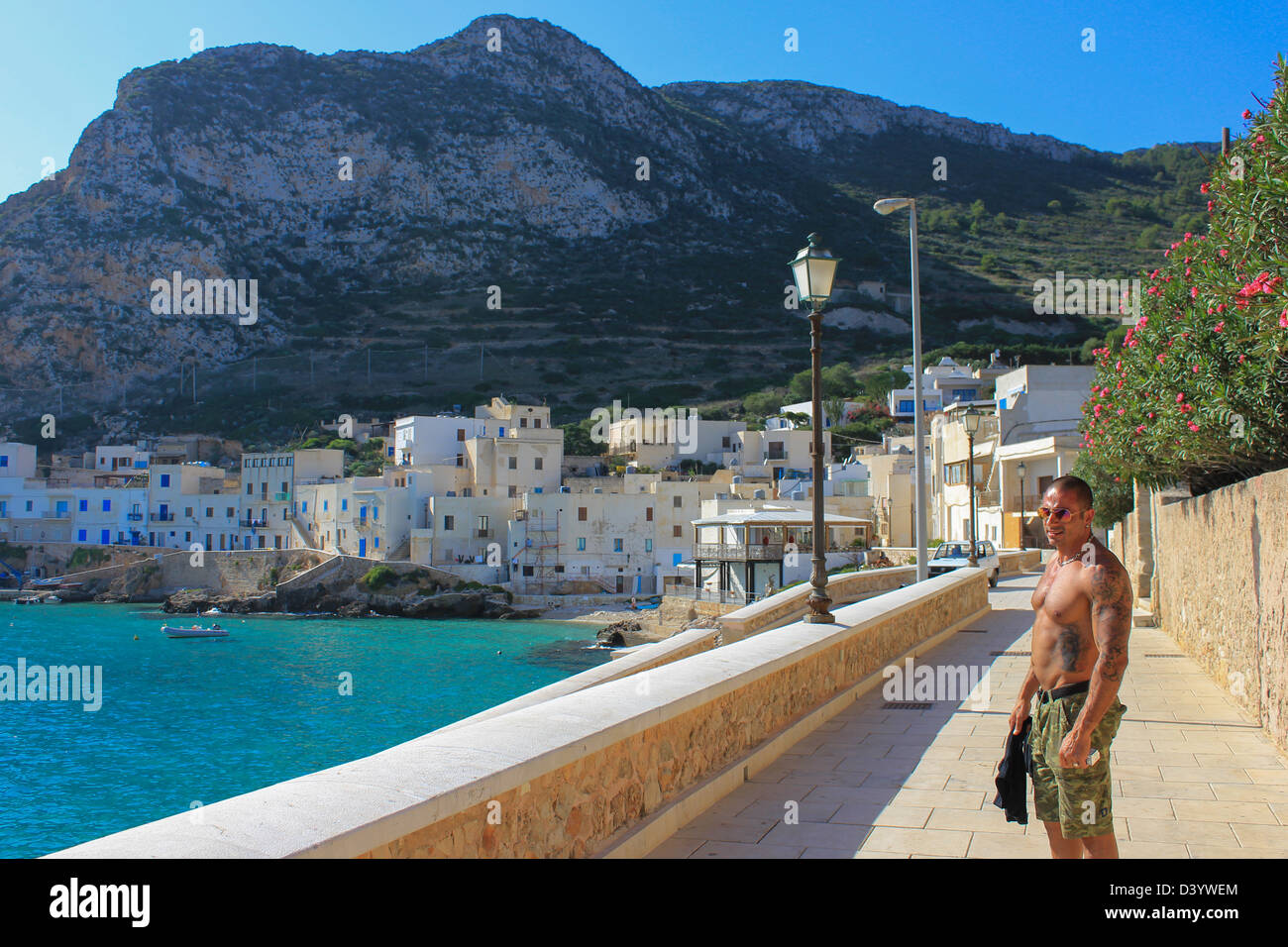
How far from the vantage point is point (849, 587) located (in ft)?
69.4

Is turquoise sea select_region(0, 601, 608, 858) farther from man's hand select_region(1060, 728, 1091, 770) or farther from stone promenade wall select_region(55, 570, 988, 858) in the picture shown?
man's hand select_region(1060, 728, 1091, 770)

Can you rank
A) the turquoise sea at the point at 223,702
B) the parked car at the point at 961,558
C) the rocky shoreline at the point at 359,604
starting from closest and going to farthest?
the turquoise sea at the point at 223,702, the parked car at the point at 961,558, the rocky shoreline at the point at 359,604

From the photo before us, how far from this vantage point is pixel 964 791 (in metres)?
6.06

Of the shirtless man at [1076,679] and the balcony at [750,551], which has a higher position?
the shirtless man at [1076,679]

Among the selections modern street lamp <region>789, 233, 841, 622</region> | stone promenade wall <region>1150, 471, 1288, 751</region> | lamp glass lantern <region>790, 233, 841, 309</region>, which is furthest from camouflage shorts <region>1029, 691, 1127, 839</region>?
lamp glass lantern <region>790, 233, 841, 309</region>

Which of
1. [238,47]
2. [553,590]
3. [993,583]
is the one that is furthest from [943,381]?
[238,47]

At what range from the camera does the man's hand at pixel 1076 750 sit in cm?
377

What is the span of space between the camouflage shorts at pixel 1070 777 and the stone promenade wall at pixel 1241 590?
3.85m

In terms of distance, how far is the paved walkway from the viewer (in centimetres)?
495

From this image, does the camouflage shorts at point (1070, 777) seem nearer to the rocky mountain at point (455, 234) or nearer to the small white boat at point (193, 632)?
the small white boat at point (193, 632)

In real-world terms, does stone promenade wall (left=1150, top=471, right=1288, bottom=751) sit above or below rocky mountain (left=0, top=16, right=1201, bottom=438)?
below

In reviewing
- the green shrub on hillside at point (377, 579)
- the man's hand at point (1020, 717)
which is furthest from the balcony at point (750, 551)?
the man's hand at point (1020, 717)

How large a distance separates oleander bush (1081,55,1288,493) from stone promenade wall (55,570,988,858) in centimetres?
418
